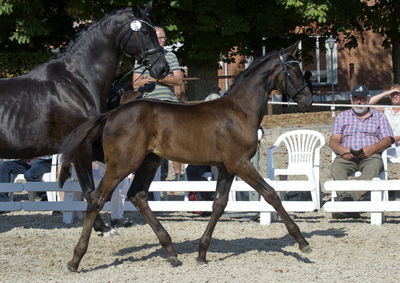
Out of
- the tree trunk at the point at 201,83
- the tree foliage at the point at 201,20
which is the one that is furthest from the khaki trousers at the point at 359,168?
the tree trunk at the point at 201,83

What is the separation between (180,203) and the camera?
1081cm

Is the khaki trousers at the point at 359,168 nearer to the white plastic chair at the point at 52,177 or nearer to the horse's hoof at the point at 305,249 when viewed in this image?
the horse's hoof at the point at 305,249

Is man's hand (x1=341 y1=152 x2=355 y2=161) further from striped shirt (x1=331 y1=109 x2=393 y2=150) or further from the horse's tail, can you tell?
the horse's tail

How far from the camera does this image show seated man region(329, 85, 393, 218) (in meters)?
10.9

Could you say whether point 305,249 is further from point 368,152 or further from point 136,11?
point 368,152

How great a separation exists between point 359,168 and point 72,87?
4052 millimetres

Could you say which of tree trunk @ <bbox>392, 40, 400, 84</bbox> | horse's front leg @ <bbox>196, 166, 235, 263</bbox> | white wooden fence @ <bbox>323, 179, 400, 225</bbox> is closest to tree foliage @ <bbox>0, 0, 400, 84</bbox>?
tree trunk @ <bbox>392, 40, 400, 84</bbox>

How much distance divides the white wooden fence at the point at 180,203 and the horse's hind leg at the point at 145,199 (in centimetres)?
257

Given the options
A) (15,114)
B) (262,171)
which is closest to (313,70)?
(262,171)

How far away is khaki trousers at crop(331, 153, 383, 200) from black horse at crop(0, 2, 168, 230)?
322cm

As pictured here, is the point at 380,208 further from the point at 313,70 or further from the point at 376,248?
the point at 313,70

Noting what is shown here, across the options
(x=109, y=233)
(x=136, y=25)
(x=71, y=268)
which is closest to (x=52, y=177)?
(x=109, y=233)

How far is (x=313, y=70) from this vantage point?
39438mm

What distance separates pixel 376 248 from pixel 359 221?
204 centimetres
